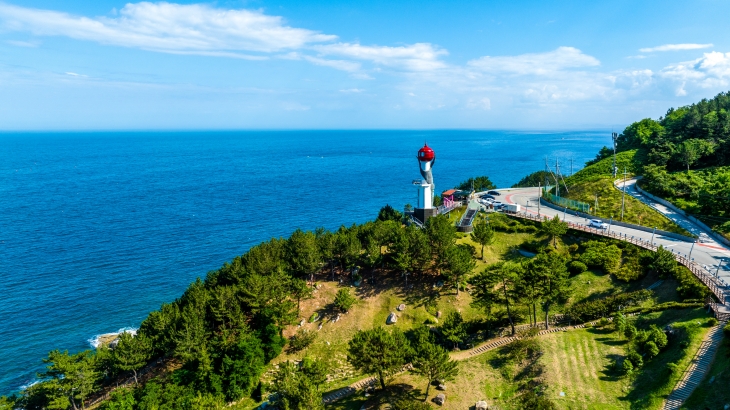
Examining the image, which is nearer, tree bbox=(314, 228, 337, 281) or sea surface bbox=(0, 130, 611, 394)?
tree bbox=(314, 228, 337, 281)

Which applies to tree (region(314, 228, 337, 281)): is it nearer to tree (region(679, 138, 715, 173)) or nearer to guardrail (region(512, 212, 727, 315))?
guardrail (region(512, 212, 727, 315))

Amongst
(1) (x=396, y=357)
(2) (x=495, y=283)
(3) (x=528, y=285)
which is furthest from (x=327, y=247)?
(3) (x=528, y=285)

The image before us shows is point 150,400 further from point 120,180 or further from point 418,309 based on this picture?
point 120,180

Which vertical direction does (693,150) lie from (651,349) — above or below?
above

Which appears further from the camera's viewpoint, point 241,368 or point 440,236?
point 440,236

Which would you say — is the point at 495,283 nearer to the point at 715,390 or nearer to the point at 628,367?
the point at 628,367

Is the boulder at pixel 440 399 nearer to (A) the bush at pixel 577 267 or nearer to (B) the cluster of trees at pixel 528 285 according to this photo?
(B) the cluster of trees at pixel 528 285

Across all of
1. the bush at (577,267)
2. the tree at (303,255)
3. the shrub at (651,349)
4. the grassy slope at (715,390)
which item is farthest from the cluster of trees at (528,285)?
the tree at (303,255)

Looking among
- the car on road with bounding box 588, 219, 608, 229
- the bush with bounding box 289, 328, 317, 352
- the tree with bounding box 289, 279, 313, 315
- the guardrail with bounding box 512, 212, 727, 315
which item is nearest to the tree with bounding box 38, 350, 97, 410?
the bush with bounding box 289, 328, 317, 352

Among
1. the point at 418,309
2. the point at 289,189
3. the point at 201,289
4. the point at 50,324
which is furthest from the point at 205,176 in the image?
the point at 418,309
